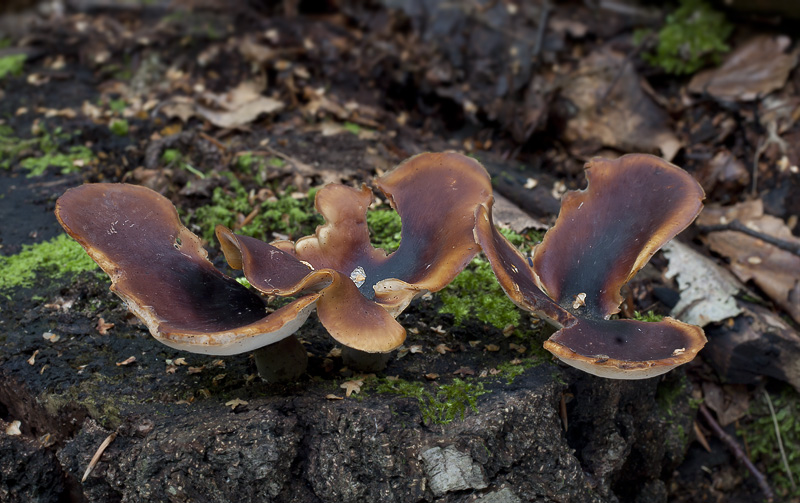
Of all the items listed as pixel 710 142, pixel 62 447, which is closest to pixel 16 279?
pixel 62 447

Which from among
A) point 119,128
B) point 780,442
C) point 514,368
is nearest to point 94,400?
point 514,368

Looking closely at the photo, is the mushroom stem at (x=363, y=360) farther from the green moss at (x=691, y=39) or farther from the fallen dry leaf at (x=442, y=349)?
the green moss at (x=691, y=39)

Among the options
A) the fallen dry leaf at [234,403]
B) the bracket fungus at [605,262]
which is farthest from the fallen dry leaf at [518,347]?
the fallen dry leaf at [234,403]

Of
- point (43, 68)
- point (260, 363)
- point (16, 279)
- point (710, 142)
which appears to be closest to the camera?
point (260, 363)

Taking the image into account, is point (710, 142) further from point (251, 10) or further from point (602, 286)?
point (251, 10)

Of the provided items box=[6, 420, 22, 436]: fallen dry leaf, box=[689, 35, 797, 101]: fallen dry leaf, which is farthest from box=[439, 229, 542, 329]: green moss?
box=[689, 35, 797, 101]: fallen dry leaf

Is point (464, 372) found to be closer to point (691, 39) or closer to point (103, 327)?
point (103, 327)
